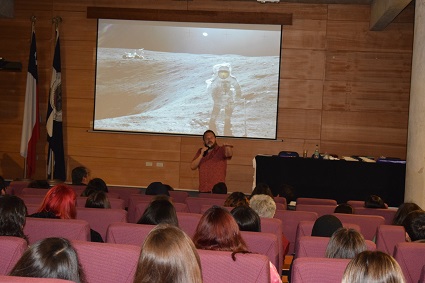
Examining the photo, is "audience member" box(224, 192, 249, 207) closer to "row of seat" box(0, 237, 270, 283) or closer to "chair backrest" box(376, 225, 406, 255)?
"chair backrest" box(376, 225, 406, 255)

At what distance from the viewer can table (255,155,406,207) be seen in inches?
392

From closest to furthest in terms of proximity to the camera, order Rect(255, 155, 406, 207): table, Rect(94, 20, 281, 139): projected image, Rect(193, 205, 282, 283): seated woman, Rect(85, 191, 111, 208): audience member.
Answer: Rect(193, 205, 282, 283): seated woman
Rect(85, 191, 111, 208): audience member
Rect(255, 155, 406, 207): table
Rect(94, 20, 281, 139): projected image

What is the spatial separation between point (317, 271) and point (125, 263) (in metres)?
0.79

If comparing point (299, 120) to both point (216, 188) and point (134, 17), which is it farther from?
point (216, 188)

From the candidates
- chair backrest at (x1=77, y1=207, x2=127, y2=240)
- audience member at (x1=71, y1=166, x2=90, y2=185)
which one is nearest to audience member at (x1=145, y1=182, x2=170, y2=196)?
audience member at (x1=71, y1=166, x2=90, y2=185)

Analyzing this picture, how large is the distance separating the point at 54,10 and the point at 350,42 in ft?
18.0

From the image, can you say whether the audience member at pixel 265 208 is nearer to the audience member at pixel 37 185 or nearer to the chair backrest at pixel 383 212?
the chair backrest at pixel 383 212

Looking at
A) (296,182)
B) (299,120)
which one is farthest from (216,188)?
(299,120)

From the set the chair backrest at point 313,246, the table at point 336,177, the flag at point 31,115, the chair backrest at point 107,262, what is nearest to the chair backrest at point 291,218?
the chair backrest at point 313,246

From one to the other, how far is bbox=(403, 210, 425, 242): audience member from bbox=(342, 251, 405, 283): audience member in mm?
2457

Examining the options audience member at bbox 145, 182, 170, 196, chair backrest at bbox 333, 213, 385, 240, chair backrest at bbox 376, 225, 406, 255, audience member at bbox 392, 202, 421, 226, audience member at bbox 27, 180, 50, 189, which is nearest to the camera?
chair backrest at bbox 376, 225, 406, 255

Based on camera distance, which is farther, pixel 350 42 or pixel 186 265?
pixel 350 42

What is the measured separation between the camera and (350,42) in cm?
1178

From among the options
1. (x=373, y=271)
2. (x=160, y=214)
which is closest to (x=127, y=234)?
(x=160, y=214)
